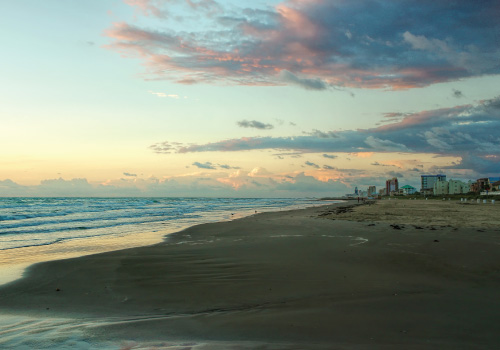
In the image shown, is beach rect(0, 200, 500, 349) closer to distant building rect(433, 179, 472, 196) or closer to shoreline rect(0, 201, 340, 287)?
shoreline rect(0, 201, 340, 287)

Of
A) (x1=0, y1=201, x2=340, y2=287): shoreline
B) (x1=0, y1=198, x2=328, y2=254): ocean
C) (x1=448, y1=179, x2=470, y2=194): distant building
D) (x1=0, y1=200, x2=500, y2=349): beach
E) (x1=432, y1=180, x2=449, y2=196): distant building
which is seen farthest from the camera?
(x1=432, y1=180, x2=449, y2=196): distant building

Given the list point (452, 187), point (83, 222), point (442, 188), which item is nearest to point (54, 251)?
point (83, 222)

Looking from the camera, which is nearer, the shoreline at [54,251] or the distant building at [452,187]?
the shoreline at [54,251]

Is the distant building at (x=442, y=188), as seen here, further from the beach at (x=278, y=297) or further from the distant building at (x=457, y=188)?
the beach at (x=278, y=297)

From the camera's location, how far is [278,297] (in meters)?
6.83

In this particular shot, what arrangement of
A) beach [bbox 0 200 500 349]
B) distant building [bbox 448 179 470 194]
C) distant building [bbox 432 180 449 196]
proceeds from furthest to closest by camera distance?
distant building [bbox 432 180 449 196] → distant building [bbox 448 179 470 194] → beach [bbox 0 200 500 349]

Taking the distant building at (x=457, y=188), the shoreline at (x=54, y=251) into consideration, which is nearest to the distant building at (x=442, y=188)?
the distant building at (x=457, y=188)

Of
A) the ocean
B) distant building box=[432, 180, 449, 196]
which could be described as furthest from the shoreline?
distant building box=[432, 180, 449, 196]

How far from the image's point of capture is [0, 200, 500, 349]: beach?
15.7 feet

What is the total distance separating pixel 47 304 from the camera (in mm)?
6980

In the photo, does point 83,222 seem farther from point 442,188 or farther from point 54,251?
point 442,188

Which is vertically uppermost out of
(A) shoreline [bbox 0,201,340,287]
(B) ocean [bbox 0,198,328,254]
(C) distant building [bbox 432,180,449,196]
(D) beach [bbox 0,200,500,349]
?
(C) distant building [bbox 432,180,449,196]

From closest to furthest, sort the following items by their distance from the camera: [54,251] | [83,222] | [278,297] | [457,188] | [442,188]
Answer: [278,297], [54,251], [83,222], [457,188], [442,188]

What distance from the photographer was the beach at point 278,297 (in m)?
4.78
